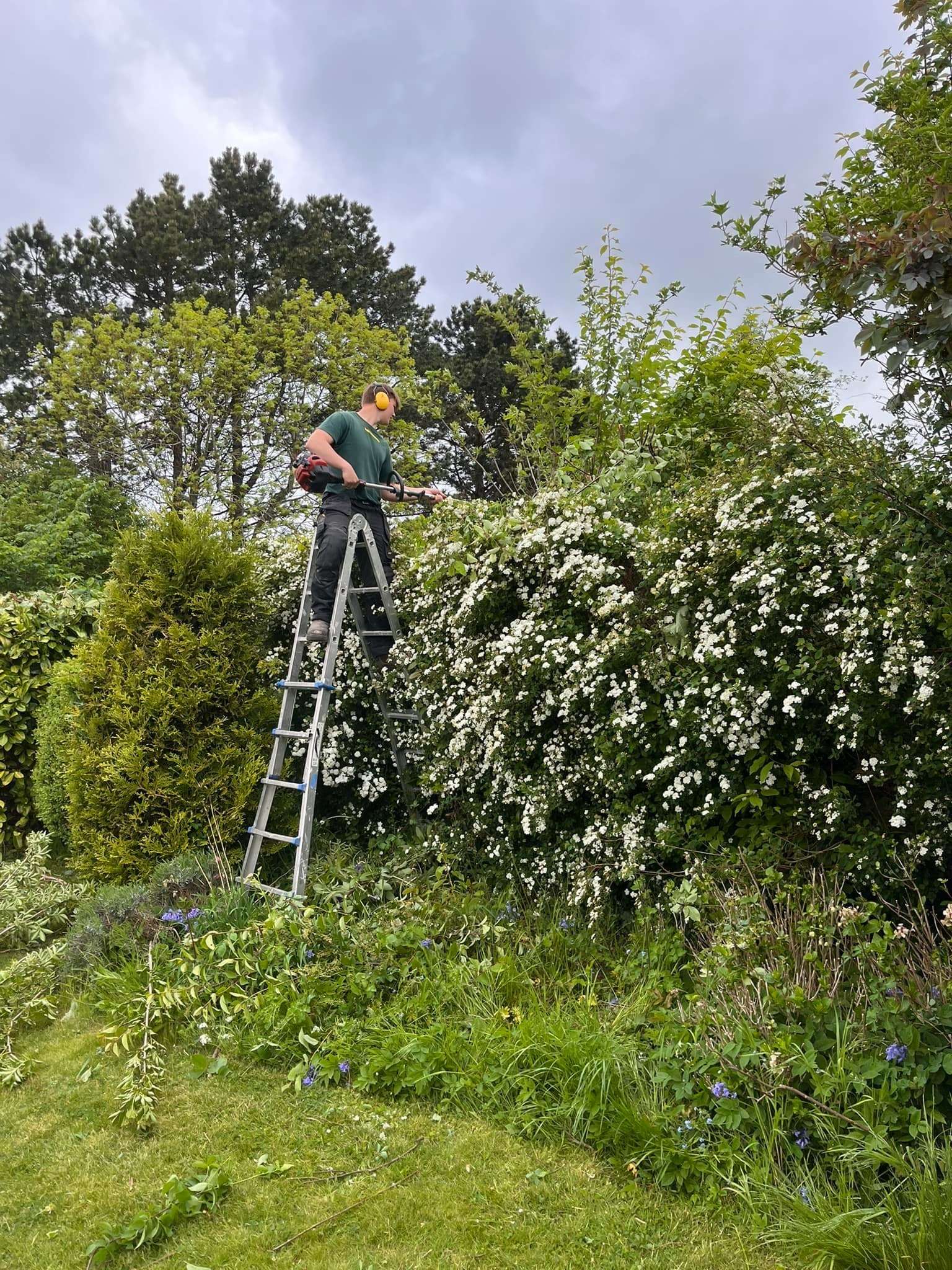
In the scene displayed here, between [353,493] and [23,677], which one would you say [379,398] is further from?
[23,677]

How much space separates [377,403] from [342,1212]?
16.3ft

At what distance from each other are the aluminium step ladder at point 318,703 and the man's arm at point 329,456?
0.23 meters

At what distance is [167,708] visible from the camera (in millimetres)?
5512

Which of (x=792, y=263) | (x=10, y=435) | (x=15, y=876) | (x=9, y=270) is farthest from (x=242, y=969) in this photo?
(x=9, y=270)

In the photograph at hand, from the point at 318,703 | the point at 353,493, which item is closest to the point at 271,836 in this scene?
A: the point at 318,703

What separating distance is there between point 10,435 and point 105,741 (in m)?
17.0

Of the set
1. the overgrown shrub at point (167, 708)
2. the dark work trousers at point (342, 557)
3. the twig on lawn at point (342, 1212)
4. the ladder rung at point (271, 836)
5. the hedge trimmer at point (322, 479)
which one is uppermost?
the hedge trimmer at point (322, 479)

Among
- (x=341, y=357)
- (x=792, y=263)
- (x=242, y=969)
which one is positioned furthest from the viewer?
(x=341, y=357)

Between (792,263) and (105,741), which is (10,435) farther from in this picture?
(792,263)

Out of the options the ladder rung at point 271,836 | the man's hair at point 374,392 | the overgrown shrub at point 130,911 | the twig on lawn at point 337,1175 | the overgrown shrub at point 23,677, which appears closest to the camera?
the twig on lawn at point 337,1175

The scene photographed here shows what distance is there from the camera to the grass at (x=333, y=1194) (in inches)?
101

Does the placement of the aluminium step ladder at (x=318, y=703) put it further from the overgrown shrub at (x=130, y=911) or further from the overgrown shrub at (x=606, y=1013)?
the overgrown shrub at (x=606, y=1013)

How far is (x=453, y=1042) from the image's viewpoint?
345cm

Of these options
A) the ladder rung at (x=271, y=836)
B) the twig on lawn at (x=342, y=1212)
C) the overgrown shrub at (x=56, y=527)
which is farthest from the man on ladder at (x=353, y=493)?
the overgrown shrub at (x=56, y=527)
